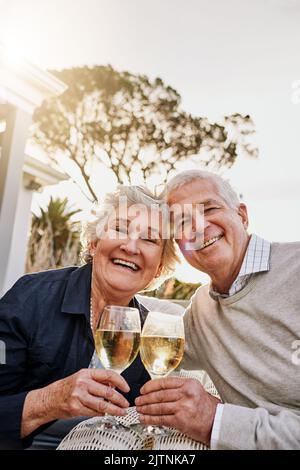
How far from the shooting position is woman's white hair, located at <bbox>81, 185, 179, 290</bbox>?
2.35 metres

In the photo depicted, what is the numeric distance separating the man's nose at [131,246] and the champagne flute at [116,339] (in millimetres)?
595

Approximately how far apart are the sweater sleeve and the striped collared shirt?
0.69 meters

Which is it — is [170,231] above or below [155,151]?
below

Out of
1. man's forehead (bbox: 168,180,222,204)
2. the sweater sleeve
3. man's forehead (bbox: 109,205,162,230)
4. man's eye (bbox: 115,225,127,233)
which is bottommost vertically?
the sweater sleeve

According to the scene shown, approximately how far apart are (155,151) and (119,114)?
1546 millimetres

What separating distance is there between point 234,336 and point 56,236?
10.3 metres

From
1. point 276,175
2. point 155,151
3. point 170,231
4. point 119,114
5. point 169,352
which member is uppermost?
point 119,114

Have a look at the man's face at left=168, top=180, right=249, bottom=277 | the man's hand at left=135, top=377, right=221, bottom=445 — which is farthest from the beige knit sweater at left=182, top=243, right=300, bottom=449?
the man's hand at left=135, top=377, right=221, bottom=445

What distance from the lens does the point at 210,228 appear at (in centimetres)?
223

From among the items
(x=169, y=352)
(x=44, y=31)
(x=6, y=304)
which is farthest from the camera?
(x=44, y=31)

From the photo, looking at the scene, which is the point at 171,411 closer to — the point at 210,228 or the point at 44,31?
the point at 210,228

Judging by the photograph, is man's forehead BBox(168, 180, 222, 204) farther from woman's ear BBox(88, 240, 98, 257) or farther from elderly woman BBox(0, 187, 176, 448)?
woman's ear BBox(88, 240, 98, 257)

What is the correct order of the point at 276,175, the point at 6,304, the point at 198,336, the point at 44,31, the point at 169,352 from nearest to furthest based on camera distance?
the point at 169,352 < the point at 6,304 < the point at 198,336 < the point at 44,31 < the point at 276,175

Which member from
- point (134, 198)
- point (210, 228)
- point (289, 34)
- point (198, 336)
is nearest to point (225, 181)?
point (210, 228)
